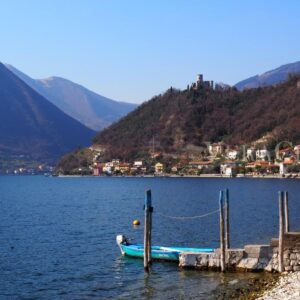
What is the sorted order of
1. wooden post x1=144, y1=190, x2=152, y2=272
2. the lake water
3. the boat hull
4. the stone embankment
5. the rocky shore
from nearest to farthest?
the rocky shore < the stone embankment < the lake water < wooden post x1=144, y1=190, x2=152, y2=272 < the boat hull

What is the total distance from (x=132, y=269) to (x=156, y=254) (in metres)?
1.83

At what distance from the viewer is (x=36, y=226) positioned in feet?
182

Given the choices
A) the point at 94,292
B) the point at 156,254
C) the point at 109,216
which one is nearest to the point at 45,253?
the point at 156,254

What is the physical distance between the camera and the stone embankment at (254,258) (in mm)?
25875

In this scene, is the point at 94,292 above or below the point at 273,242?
below

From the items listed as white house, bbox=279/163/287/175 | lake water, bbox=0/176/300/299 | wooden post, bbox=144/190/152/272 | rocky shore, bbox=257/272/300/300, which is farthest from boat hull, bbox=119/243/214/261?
white house, bbox=279/163/287/175

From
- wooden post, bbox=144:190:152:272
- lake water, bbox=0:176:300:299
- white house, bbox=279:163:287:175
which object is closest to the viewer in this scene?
lake water, bbox=0:176:300:299

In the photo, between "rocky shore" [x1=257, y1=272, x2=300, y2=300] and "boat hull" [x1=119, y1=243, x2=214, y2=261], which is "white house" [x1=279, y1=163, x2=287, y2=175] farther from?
"rocky shore" [x1=257, y1=272, x2=300, y2=300]

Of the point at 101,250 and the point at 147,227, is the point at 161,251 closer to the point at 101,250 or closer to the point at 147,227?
the point at 147,227

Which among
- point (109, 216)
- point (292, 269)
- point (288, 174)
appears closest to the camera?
point (292, 269)

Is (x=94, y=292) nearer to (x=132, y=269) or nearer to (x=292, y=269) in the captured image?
(x=132, y=269)

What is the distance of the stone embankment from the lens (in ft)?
84.9

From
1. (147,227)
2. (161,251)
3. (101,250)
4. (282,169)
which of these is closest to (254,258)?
(147,227)

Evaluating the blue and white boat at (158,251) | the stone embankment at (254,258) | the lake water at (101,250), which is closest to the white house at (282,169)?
the lake water at (101,250)
